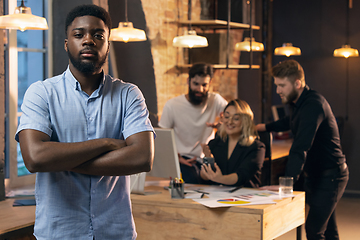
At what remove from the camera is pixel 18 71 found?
10.9 ft

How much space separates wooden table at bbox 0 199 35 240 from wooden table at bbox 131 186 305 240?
72cm

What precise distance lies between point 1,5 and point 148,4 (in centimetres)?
197

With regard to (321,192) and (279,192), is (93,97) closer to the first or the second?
(279,192)

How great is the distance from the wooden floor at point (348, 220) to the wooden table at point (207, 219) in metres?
1.84

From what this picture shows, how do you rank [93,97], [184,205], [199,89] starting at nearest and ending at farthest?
[93,97] < [184,205] < [199,89]

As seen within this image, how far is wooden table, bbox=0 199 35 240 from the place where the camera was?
7.13 feet

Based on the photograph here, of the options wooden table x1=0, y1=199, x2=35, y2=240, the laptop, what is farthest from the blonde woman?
wooden table x1=0, y1=199, x2=35, y2=240

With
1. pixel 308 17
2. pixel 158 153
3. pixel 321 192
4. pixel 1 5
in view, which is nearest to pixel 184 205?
pixel 158 153

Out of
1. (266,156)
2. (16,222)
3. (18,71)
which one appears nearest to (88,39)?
(16,222)

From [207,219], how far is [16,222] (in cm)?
112

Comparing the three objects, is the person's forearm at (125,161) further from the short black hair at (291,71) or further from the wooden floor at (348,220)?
the wooden floor at (348,220)

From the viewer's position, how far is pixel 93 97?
166 centimetres

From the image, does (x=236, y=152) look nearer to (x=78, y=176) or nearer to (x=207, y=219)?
(x=207, y=219)

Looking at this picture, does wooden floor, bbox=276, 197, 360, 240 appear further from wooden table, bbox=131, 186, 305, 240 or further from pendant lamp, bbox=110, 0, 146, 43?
pendant lamp, bbox=110, 0, 146, 43
